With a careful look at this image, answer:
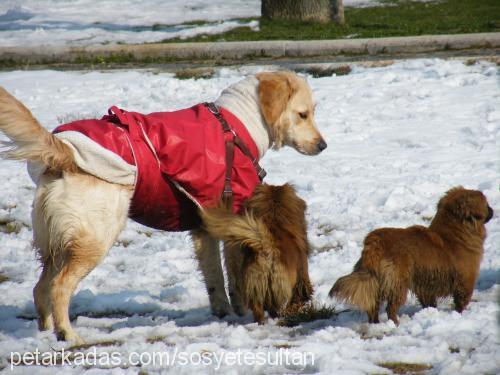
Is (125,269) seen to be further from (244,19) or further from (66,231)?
(244,19)

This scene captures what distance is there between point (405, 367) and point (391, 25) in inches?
489

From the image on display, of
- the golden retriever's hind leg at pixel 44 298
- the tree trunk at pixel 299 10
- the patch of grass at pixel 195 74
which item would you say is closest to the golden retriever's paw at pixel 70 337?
the golden retriever's hind leg at pixel 44 298

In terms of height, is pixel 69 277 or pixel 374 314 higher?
pixel 69 277

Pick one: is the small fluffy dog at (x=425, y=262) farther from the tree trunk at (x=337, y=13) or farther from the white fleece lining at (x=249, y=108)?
the tree trunk at (x=337, y=13)

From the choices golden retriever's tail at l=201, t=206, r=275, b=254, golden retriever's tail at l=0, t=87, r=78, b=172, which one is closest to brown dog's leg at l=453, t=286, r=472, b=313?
golden retriever's tail at l=201, t=206, r=275, b=254

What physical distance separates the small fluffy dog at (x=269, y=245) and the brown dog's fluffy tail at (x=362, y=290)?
1.22 ft

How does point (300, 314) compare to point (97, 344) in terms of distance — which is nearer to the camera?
point (97, 344)

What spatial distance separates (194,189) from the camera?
4.71m

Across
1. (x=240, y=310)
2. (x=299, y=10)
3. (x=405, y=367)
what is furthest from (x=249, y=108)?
(x=299, y=10)

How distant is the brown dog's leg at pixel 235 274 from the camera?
480 cm

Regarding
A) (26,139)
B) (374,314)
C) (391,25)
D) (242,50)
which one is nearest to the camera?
(26,139)

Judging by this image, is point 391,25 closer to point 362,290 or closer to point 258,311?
point 258,311

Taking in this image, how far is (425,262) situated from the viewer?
4375mm

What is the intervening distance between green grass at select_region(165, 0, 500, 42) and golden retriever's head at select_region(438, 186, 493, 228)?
953 cm
